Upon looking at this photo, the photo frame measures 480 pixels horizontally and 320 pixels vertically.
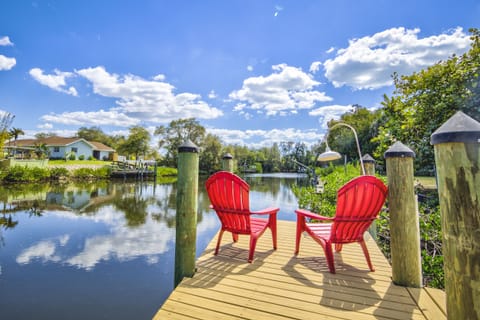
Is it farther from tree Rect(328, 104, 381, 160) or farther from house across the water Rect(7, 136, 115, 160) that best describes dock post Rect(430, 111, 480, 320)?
house across the water Rect(7, 136, 115, 160)

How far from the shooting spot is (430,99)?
4516 mm

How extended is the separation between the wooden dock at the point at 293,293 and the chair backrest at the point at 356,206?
340 millimetres

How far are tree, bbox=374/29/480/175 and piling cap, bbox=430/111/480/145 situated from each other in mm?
4539

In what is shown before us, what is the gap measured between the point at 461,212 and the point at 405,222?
96 centimetres

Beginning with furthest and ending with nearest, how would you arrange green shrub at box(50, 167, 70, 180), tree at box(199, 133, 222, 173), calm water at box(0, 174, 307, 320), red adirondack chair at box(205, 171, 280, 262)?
tree at box(199, 133, 222, 173), green shrub at box(50, 167, 70, 180), calm water at box(0, 174, 307, 320), red adirondack chair at box(205, 171, 280, 262)

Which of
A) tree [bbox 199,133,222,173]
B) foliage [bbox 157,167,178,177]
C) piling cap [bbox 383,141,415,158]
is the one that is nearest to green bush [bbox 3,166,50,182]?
foliage [bbox 157,167,178,177]

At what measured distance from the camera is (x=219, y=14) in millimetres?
8008

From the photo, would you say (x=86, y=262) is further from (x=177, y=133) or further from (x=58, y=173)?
(x=177, y=133)

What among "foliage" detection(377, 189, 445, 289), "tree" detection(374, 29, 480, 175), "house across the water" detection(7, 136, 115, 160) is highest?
"house across the water" detection(7, 136, 115, 160)

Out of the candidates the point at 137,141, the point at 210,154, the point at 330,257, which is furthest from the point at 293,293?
the point at 137,141

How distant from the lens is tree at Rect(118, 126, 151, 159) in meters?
26.7

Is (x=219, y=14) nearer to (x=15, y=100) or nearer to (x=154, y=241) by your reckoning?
(x=154, y=241)

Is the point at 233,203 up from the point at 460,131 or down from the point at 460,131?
down

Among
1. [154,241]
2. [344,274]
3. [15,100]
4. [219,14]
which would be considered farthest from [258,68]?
[15,100]
